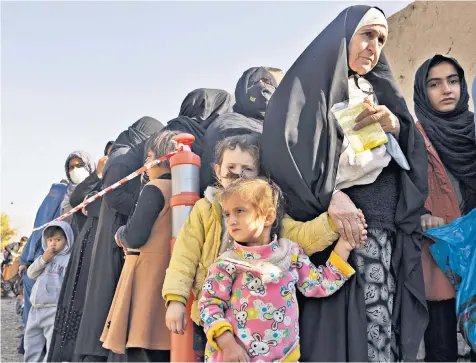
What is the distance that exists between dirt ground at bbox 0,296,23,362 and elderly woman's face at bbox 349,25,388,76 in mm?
5644

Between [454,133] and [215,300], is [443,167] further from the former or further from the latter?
[215,300]

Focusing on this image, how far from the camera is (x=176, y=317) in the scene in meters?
2.20

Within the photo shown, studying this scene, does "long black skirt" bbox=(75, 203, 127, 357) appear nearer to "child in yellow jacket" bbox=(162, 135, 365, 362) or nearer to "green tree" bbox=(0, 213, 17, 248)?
"child in yellow jacket" bbox=(162, 135, 365, 362)

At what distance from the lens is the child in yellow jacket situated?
2205mm

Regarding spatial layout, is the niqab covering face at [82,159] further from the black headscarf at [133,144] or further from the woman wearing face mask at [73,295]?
the black headscarf at [133,144]

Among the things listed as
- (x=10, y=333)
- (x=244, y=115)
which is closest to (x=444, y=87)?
(x=244, y=115)

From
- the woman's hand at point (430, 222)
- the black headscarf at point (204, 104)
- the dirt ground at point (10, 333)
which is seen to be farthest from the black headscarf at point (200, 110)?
the dirt ground at point (10, 333)

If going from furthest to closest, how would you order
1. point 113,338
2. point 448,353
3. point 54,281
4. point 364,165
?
point 54,281 → point 113,338 → point 448,353 → point 364,165

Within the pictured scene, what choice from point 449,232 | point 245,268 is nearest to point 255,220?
point 245,268

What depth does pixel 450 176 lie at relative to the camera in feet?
8.94

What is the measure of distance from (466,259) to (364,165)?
0.60 meters

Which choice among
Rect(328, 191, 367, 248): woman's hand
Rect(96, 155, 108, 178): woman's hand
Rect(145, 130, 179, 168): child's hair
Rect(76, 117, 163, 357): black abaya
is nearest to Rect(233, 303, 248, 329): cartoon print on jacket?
Rect(328, 191, 367, 248): woman's hand

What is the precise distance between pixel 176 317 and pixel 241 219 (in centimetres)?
45

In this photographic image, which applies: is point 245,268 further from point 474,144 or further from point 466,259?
point 474,144
